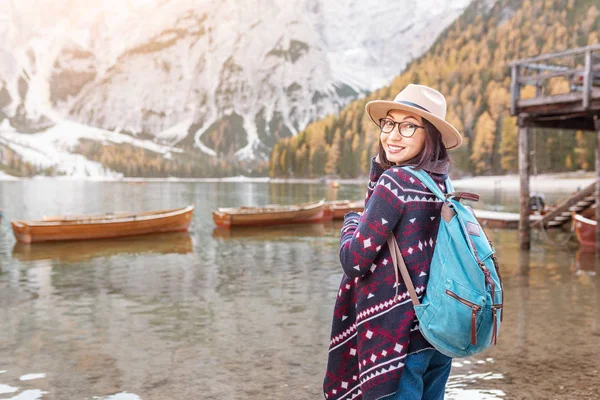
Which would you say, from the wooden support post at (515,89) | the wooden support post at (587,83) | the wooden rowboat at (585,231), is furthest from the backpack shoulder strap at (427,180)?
the wooden rowboat at (585,231)

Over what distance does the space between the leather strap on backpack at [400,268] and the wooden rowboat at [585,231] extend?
61.9ft

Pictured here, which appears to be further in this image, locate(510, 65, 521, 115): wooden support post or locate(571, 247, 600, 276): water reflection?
locate(510, 65, 521, 115): wooden support post

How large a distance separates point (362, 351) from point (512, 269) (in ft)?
47.5

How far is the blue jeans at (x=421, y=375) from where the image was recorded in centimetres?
307

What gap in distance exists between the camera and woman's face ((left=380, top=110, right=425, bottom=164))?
3264 millimetres

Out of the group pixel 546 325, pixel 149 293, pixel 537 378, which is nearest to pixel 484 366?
pixel 537 378

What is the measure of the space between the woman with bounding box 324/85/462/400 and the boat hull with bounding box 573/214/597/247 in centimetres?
1863

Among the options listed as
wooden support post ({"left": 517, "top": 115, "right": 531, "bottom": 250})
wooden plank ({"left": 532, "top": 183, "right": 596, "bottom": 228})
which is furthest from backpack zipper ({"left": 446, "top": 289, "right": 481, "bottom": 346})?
wooden plank ({"left": 532, "top": 183, "right": 596, "bottom": 228})

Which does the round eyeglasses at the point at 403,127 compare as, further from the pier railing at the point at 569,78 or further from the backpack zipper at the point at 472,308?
the pier railing at the point at 569,78

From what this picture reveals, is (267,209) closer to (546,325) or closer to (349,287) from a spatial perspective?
(546,325)

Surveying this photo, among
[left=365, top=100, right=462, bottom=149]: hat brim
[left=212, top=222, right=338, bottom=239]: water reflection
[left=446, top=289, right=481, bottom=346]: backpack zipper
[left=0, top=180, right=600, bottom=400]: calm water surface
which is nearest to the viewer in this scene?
[left=446, top=289, right=481, bottom=346]: backpack zipper

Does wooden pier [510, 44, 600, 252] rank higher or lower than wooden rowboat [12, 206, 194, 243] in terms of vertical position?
higher

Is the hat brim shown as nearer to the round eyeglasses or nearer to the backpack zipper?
the round eyeglasses

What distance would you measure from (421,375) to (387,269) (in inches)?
22.6
